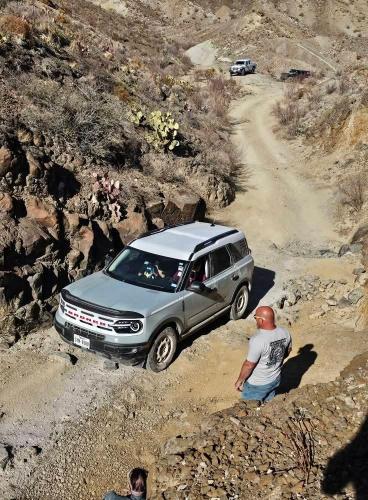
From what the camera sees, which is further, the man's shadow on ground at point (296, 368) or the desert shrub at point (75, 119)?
the desert shrub at point (75, 119)

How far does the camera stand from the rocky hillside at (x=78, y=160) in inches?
393

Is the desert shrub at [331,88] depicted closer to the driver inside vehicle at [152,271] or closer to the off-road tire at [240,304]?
the off-road tire at [240,304]

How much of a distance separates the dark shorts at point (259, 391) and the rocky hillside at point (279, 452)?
18 centimetres

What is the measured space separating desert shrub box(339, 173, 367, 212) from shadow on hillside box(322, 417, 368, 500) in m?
13.2

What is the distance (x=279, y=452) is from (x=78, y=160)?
9738 mm

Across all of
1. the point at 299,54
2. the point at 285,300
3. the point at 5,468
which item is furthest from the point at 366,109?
the point at 299,54

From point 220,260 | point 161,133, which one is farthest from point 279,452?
point 161,133

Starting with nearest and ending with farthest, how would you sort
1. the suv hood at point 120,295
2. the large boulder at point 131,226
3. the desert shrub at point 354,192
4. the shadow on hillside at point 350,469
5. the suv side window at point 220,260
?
the shadow on hillside at point 350,469, the suv hood at point 120,295, the suv side window at point 220,260, the large boulder at point 131,226, the desert shrub at point 354,192

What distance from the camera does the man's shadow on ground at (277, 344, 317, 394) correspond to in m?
8.21

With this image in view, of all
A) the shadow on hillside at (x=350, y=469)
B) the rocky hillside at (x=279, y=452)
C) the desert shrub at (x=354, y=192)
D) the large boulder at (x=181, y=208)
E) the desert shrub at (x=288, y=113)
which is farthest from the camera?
the desert shrub at (x=288, y=113)

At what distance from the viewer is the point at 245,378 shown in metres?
6.10

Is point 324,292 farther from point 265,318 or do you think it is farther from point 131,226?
point 265,318

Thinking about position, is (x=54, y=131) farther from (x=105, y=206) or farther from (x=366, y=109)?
(x=366, y=109)

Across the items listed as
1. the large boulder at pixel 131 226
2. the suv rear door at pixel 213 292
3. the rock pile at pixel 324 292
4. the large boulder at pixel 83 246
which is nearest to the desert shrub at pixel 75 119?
the large boulder at pixel 131 226
